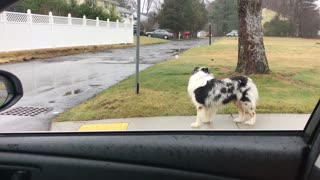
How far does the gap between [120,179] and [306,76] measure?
1477 mm

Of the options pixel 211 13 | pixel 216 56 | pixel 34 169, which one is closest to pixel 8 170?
pixel 34 169

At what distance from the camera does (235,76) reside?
12.7 feet

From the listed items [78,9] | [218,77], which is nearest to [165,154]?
[78,9]

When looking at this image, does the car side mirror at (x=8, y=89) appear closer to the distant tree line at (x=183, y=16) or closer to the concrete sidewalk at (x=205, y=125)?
the concrete sidewalk at (x=205, y=125)

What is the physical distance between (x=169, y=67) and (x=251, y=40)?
0.81 metres

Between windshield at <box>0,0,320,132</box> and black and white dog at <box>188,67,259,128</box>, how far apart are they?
0.4 inches

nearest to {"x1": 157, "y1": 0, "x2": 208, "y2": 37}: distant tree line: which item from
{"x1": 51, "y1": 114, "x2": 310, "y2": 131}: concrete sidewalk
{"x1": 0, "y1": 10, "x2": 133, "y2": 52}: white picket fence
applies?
{"x1": 0, "y1": 10, "x2": 133, "y2": 52}: white picket fence

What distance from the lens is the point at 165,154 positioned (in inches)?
81.5

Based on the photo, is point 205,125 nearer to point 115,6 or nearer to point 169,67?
point 115,6

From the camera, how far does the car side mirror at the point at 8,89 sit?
6.38ft

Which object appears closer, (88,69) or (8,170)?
(8,170)

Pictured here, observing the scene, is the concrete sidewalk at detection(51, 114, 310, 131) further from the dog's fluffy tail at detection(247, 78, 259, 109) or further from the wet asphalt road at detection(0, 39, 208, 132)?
the dog's fluffy tail at detection(247, 78, 259, 109)

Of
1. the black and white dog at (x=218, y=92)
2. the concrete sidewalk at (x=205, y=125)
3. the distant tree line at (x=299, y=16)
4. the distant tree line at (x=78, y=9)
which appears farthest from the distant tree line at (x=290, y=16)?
the black and white dog at (x=218, y=92)

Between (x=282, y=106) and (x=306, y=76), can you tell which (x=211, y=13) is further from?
(x=282, y=106)
